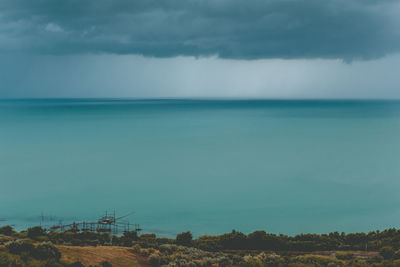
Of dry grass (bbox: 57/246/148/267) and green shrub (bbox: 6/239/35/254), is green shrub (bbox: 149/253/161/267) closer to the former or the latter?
dry grass (bbox: 57/246/148/267)

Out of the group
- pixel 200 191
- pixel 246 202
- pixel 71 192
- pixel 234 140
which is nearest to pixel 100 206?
pixel 71 192

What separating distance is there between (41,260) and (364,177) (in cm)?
6445

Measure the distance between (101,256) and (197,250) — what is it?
24.9 feet

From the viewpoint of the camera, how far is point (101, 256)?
24.8m

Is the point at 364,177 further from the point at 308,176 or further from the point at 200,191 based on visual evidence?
the point at 200,191

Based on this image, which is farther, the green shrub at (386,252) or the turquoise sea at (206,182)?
the turquoise sea at (206,182)

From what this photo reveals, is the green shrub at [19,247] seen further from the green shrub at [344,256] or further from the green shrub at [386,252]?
the green shrub at [386,252]

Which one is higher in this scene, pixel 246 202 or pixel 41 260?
pixel 246 202

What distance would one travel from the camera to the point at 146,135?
13238cm

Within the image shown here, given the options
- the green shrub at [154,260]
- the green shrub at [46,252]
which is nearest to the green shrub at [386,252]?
the green shrub at [154,260]

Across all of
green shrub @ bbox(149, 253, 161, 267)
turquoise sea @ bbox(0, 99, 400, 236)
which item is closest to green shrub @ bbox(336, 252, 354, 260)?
green shrub @ bbox(149, 253, 161, 267)

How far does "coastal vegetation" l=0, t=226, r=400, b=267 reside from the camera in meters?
22.2

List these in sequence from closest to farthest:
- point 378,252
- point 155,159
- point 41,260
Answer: point 41,260
point 378,252
point 155,159

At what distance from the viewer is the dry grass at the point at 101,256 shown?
76.5ft
